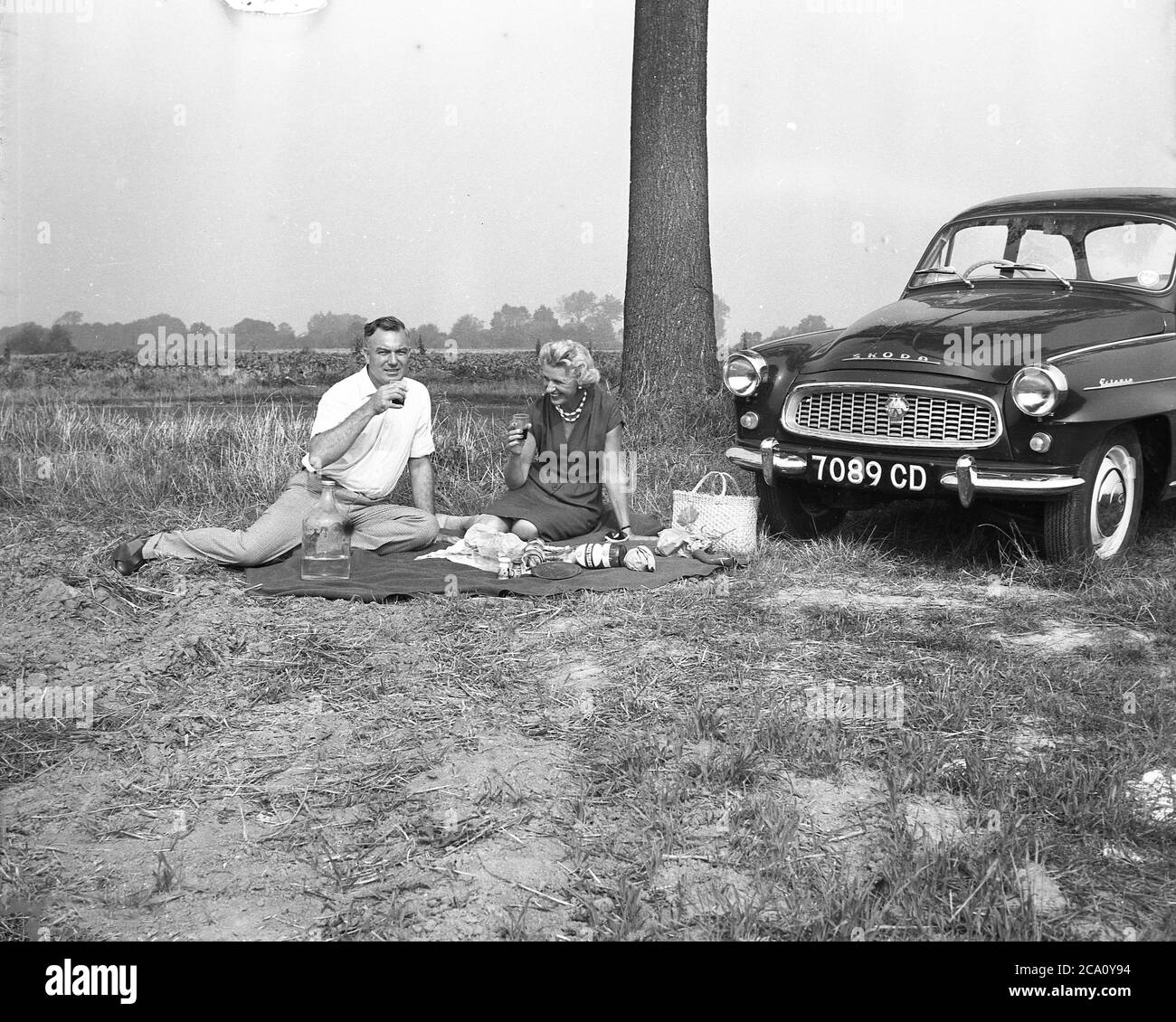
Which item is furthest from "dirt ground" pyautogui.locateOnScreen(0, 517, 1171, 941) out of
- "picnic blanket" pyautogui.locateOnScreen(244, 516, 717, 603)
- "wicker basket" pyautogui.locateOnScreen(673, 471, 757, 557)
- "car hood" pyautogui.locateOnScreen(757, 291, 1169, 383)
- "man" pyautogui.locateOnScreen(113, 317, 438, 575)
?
"car hood" pyautogui.locateOnScreen(757, 291, 1169, 383)

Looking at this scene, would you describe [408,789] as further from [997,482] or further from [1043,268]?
[1043,268]

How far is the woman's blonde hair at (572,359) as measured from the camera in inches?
246

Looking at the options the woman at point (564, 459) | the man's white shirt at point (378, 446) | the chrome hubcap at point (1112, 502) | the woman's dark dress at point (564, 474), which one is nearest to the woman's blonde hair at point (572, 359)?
the woman at point (564, 459)

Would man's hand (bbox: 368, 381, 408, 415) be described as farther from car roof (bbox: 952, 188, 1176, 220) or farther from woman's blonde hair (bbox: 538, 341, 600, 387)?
car roof (bbox: 952, 188, 1176, 220)

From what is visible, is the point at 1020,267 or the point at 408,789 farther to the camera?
the point at 1020,267

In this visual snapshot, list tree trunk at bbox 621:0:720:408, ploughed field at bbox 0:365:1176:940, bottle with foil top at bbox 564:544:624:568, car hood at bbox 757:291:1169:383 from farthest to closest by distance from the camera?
tree trunk at bbox 621:0:720:408 → bottle with foil top at bbox 564:544:624:568 → car hood at bbox 757:291:1169:383 → ploughed field at bbox 0:365:1176:940

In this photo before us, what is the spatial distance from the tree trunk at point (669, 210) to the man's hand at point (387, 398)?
3.61 metres

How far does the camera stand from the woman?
20.6 feet

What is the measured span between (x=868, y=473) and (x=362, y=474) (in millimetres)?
2597

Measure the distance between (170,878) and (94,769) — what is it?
2.81 feet

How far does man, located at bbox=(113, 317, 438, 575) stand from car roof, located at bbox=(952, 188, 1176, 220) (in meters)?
3.56

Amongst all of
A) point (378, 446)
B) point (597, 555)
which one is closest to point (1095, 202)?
point (597, 555)

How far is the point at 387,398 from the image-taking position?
5.63 meters

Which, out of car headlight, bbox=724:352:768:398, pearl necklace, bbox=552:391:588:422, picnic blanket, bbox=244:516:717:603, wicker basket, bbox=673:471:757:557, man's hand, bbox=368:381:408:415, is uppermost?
car headlight, bbox=724:352:768:398
